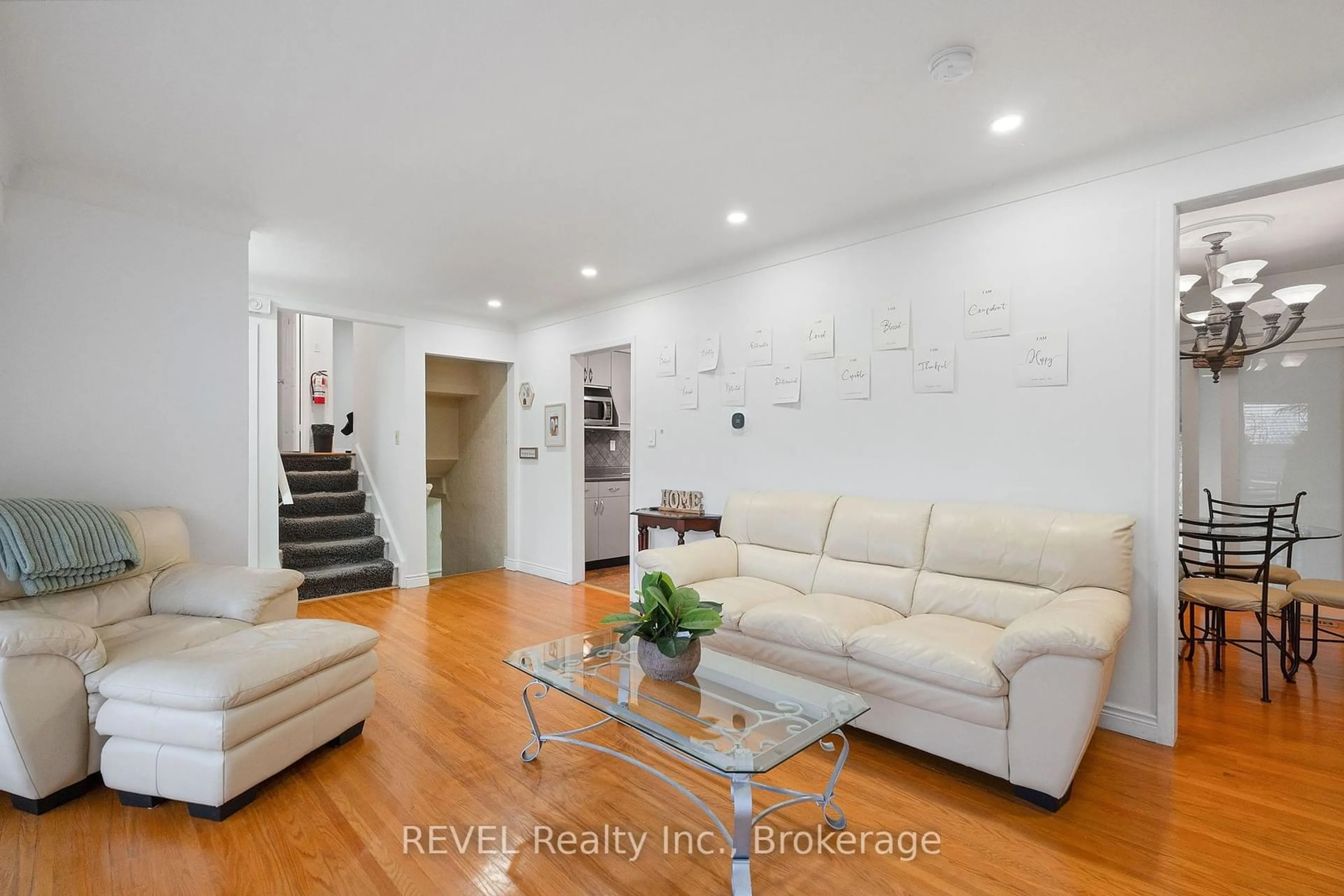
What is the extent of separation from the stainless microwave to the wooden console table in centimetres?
207

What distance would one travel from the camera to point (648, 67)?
6.88 feet

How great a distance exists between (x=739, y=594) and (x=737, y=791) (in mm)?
1602

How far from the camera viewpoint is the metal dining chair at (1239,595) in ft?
10.0

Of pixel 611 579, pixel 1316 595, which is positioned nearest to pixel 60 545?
pixel 611 579

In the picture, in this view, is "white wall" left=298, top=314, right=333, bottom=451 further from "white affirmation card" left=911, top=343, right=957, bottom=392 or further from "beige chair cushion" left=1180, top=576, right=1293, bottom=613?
"beige chair cushion" left=1180, top=576, right=1293, bottom=613

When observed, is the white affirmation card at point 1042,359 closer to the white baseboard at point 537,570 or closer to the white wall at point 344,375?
the white baseboard at point 537,570

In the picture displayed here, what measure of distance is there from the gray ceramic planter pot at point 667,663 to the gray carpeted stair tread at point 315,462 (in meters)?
5.22

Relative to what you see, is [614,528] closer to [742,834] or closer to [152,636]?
[152,636]

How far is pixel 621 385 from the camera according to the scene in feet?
22.5

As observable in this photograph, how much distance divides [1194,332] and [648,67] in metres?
5.17

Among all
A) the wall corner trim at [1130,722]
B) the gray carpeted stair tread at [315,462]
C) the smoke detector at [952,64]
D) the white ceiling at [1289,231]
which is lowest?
the wall corner trim at [1130,722]

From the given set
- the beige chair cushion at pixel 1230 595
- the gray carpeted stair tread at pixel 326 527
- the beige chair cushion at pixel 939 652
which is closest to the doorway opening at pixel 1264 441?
the beige chair cushion at pixel 1230 595

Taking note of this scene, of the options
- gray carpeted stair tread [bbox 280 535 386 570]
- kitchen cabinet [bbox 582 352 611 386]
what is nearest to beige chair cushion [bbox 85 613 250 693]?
gray carpeted stair tread [bbox 280 535 386 570]

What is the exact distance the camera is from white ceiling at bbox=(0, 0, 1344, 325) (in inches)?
72.9
